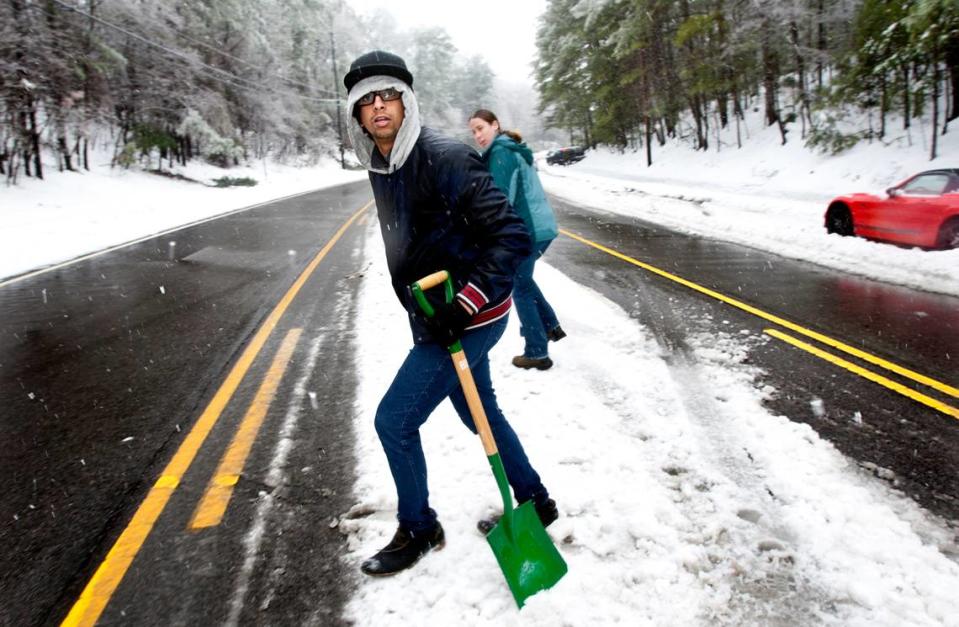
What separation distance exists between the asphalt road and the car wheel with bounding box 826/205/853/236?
7.00 ft

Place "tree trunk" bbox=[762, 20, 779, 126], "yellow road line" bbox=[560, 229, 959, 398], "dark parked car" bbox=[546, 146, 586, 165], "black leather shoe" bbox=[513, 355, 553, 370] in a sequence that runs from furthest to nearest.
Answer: "dark parked car" bbox=[546, 146, 586, 165] → "tree trunk" bbox=[762, 20, 779, 126] → "black leather shoe" bbox=[513, 355, 553, 370] → "yellow road line" bbox=[560, 229, 959, 398]

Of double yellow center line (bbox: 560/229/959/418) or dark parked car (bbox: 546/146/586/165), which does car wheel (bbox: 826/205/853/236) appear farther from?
dark parked car (bbox: 546/146/586/165)

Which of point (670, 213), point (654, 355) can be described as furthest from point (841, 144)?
point (654, 355)

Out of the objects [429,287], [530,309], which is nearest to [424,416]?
[429,287]

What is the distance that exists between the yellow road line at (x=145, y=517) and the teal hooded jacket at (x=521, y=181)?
2643 millimetres

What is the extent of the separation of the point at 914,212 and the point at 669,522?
7699 mm

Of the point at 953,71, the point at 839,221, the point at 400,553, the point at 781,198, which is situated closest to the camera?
the point at 400,553

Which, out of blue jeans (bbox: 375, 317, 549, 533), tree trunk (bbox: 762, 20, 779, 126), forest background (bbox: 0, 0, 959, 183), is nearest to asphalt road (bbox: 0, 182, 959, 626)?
blue jeans (bbox: 375, 317, 549, 533)

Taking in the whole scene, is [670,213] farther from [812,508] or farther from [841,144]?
[812,508]

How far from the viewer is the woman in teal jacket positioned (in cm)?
398

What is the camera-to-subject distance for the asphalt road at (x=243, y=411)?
2.42 meters

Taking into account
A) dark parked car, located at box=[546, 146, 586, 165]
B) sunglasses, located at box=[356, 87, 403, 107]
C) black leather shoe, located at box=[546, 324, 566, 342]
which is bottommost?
black leather shoe, located at box=[546, 324, 566, 342]

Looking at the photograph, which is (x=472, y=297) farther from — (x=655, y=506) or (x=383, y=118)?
(x=655, y=506)

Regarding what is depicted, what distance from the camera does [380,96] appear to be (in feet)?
6.60
